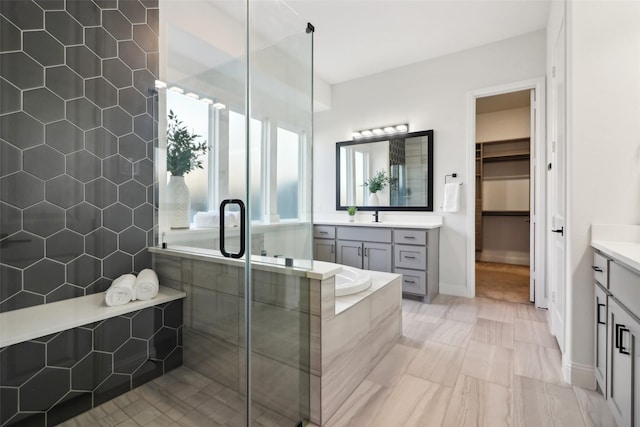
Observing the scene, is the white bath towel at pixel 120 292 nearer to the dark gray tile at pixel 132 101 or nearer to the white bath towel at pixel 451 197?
the dark gray tile at pixel 132 101

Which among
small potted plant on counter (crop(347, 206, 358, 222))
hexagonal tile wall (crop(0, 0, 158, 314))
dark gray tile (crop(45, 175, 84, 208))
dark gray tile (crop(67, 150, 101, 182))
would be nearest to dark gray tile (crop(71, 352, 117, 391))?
hexagonal tile wall (crop(0, 0, 158, 314))

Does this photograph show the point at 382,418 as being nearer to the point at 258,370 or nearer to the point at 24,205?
the point at 258,370

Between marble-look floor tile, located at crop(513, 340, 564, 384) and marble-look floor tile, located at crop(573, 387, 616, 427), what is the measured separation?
0.12 metres

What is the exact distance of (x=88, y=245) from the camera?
172 centimetres

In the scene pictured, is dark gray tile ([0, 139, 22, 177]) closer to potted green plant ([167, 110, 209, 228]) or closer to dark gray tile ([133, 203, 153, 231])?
dark gray tile ([133, 203, 153, 231])

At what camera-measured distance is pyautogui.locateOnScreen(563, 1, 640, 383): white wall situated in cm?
157

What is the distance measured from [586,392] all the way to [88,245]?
2920mm

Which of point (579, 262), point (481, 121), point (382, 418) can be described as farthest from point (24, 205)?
point (481, 121)

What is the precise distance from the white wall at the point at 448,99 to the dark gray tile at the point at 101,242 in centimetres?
309

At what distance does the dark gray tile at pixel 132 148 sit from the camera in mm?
1847

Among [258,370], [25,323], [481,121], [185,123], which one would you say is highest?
[481,121]

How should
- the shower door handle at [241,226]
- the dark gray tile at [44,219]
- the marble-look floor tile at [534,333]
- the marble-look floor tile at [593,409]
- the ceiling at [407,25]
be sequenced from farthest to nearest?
the ceiling at [407,25] < the marble-look floor tile at [534,333] < the dark gray tile at [44,219] < the marble-look floor tile at [593,409] < the shower door handle at [241,226]

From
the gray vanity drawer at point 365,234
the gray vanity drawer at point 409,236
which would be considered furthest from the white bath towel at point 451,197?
the gray vanity drawer at point 365,234

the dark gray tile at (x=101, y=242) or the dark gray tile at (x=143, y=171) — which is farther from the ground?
the dark gray tile at (x=143, y=171)
